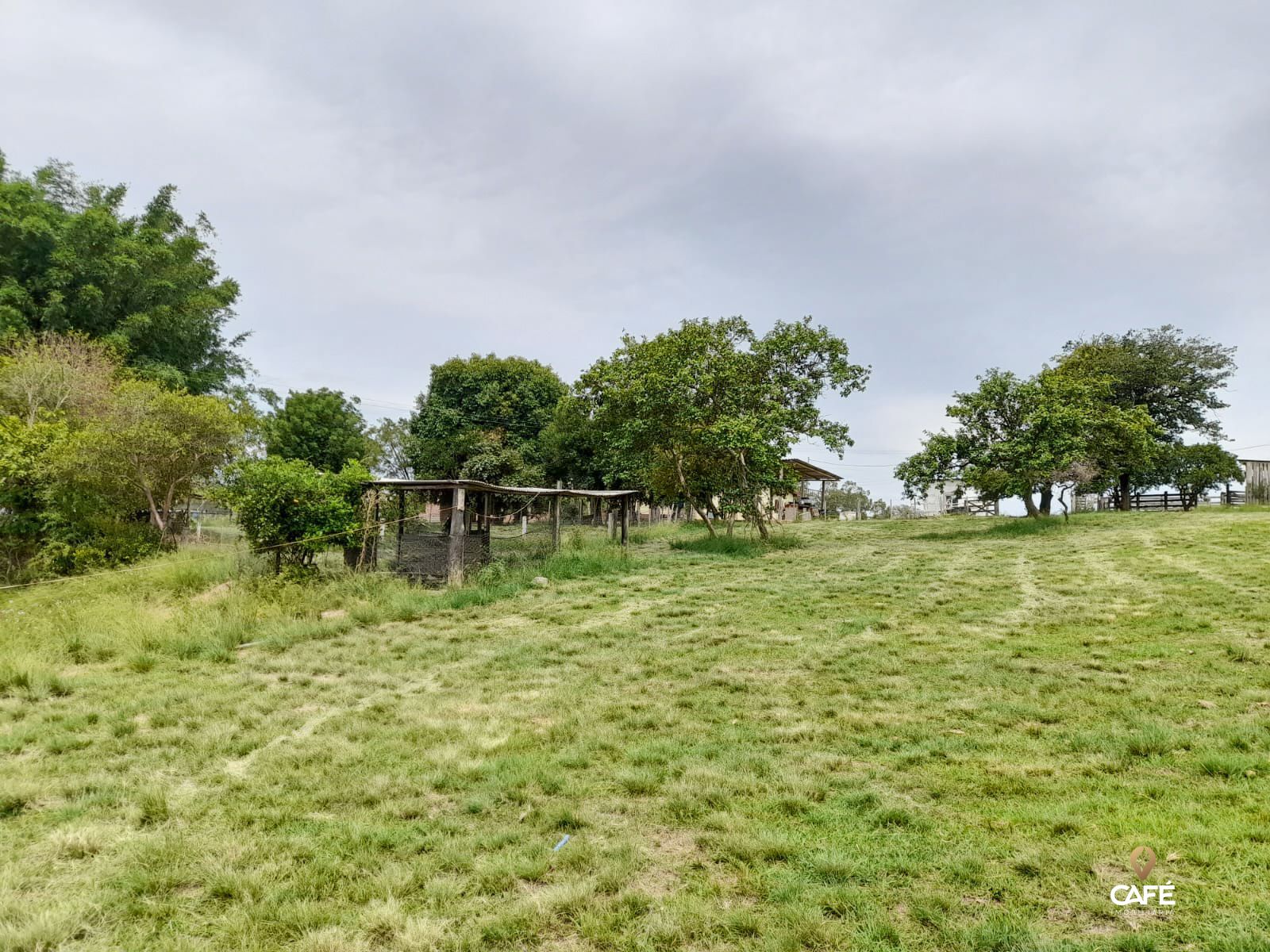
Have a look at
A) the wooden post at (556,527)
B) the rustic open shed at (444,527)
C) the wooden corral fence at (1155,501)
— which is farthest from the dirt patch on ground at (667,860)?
the wooden corral fence at (1155,501)

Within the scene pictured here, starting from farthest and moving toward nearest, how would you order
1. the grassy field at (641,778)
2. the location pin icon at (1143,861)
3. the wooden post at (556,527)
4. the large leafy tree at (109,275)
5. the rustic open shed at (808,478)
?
the rustic open shed at (808,478) < the large leafy tree at (109,275) < the wooden post at (556,527) < the location pin icon at (1143,861) < the grassy field at (641,778)

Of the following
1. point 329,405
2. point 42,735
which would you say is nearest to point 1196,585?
point 42,735

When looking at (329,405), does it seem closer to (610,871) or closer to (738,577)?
(738,577)

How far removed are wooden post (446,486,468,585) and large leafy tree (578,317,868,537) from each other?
806cm

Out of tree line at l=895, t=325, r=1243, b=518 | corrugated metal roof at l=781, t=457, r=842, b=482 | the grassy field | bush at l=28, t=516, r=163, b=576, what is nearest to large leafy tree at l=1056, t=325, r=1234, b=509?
tree line at l=895, t=325, r=1243, b=518

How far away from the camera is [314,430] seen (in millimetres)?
38094

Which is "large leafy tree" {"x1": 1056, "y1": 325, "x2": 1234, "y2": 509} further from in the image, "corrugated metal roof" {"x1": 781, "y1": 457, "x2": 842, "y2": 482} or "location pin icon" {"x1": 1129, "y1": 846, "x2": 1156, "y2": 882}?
"location pin icon" {"x1": 1129, "y1": 846, "x2": 1156, "y2": 882}

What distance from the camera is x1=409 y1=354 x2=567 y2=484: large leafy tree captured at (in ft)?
129

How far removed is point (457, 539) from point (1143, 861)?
448 inches

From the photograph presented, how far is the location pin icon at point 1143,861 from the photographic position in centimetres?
284

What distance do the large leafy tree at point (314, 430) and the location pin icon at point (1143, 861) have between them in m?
38.8

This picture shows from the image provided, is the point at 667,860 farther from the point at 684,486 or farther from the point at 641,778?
the point at 684,486

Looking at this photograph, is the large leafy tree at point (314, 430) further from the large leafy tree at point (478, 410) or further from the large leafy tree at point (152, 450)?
the large leafy tree at point (152, 450)

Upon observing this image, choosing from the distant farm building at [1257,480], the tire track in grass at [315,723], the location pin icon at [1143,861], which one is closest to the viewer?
the location pin icon at [1143,861]
